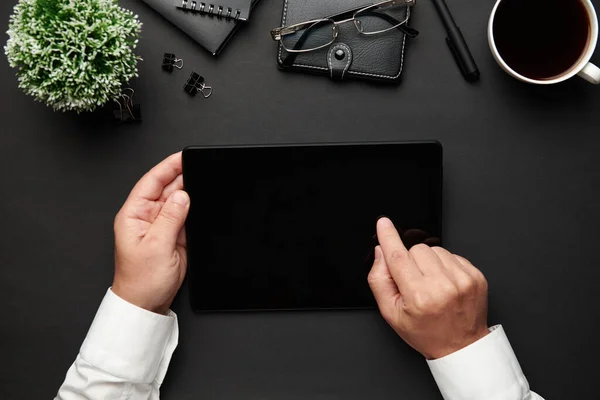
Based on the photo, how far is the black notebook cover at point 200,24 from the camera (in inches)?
27.6

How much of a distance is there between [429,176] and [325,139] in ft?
0.53

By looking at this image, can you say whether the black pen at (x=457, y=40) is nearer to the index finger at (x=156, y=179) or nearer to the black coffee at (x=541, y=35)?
the black coffee at (x=541, y=35)

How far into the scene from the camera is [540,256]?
0.73m

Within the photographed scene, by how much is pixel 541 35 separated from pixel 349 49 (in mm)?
262

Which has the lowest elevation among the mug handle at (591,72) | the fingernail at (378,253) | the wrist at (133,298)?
the wrist at (133,298)

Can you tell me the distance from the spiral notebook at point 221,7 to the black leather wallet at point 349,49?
6cm

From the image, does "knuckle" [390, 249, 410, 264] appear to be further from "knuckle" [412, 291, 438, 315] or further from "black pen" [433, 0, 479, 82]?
"black pen" [433, 0, 479, 82]

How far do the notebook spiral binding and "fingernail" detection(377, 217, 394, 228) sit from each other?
0.36 m

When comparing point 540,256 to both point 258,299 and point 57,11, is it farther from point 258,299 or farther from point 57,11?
point 57,11

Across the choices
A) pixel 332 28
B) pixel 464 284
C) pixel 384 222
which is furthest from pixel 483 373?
pixel 332 28

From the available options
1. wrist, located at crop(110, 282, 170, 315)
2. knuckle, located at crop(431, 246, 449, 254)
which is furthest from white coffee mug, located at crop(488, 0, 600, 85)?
wrist, located at crop(110, 282, 170, 315)

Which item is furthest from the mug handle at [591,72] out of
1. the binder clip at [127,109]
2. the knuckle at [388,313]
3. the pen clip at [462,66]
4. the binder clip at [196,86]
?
the binder clip at [127,109]

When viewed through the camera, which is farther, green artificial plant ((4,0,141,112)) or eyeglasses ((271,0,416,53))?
eyeglasses ((271,0,416,53))

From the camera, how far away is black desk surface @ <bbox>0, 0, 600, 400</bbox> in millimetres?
723
